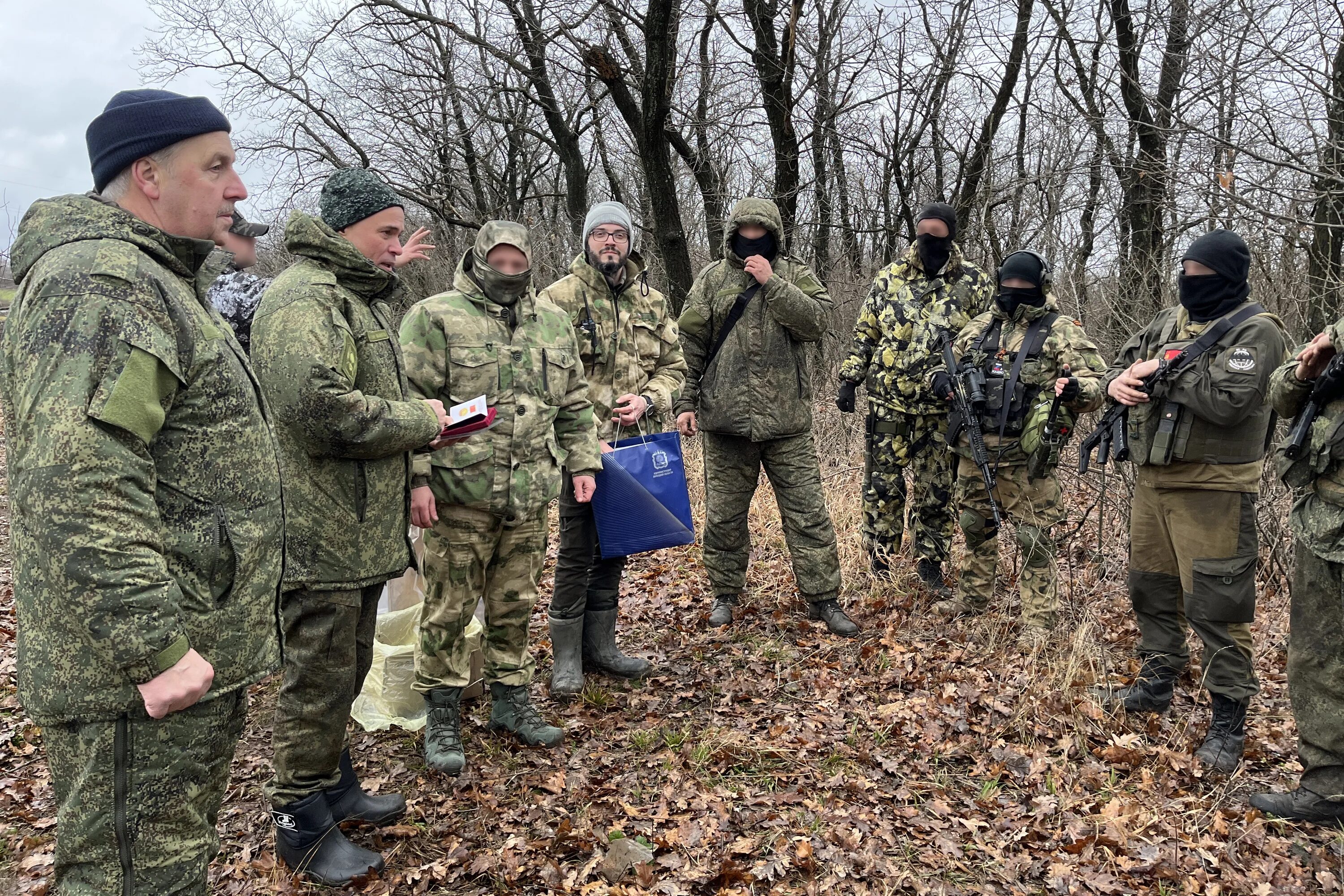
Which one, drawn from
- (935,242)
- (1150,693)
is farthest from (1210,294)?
(935,242)

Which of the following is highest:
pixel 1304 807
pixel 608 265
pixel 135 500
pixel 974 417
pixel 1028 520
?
pixel 608 265

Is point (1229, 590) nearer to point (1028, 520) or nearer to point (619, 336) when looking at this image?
point (1028, 520)

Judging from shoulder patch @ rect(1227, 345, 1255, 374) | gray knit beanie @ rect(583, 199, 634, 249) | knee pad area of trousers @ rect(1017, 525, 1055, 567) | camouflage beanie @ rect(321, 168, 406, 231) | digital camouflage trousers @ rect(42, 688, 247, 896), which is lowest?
knee pad area of trousers @ rect(1017, 525, 1055, 567)

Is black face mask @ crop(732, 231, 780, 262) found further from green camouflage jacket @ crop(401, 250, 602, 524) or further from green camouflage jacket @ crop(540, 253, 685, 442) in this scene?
green camouflage jacket @ crop(401, 250, 602, 524)

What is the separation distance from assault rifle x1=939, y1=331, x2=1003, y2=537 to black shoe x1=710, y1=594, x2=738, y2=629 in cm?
177

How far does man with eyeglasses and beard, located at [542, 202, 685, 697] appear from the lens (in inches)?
177

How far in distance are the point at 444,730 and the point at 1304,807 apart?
3.56 metres

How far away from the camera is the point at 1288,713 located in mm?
4230

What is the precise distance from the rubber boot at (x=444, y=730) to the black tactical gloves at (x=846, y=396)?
132 inches

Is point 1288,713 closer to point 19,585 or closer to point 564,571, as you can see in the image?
point 564,571

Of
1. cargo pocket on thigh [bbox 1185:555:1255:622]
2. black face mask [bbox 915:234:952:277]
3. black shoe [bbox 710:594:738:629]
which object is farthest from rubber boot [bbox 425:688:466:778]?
black face mask [bbox 915:234:952:277]

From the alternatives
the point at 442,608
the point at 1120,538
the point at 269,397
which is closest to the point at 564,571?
the point at 442,608

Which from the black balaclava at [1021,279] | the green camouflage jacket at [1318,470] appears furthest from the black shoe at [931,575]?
the green camouflage jacket at [1318,470]

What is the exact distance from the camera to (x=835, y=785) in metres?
3.54
